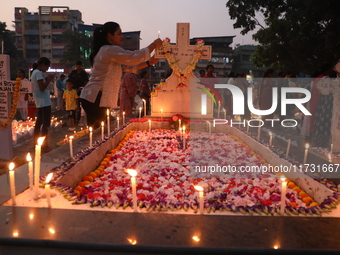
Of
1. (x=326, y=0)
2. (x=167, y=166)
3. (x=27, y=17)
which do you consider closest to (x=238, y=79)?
(x=326, y=0)

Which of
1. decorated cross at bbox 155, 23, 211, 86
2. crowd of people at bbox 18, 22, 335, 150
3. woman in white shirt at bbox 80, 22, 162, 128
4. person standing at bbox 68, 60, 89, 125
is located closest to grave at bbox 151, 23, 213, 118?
decorated cross at bbox 155, 23, 211, 86

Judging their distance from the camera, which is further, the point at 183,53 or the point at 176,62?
the point at 183,53

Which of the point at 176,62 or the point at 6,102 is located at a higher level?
the point at 176,62

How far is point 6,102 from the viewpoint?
5.11 metres

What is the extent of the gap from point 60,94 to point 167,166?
12.7 metres

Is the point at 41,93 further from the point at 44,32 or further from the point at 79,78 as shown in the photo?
the point at 44,32

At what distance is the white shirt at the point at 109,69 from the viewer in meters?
4.13

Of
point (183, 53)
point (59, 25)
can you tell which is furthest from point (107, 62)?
point (59, 25)

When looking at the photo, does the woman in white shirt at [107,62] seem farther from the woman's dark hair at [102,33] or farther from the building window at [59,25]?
the building window at [59,25]

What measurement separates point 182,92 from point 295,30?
9.87 m

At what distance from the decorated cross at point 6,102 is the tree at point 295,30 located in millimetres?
7509

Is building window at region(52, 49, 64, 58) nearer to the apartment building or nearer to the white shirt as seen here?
the apartment building

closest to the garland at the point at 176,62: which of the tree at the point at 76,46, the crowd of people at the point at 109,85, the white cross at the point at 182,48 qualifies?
the white cross at the point at 182,48

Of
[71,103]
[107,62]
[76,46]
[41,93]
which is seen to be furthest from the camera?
[76,46]
